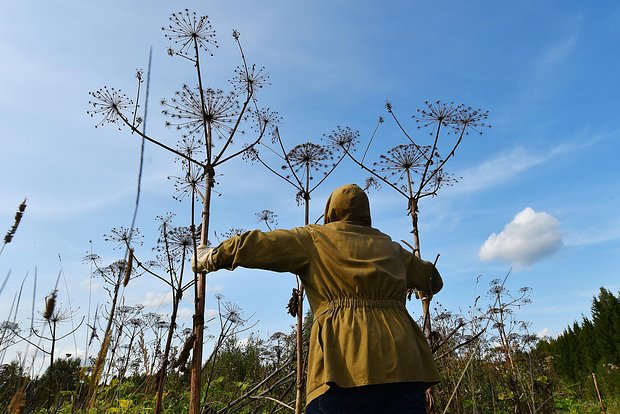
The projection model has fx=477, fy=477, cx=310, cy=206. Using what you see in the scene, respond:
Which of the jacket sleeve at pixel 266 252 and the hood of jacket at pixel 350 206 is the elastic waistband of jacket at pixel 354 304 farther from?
the hood of jacket at pixel 350 206

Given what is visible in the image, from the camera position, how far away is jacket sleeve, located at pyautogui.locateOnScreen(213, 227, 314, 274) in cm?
280

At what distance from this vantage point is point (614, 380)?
1558 cm

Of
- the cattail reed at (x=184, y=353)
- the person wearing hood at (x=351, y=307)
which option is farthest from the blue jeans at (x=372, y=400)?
the cattail reed at (x=184, y=353)

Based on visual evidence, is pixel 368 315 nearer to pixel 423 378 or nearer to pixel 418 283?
pixel 423 378

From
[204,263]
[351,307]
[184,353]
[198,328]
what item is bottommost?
[184,353]

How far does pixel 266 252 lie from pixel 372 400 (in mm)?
1014

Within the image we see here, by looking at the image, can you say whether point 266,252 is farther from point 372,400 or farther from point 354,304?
point 372,400

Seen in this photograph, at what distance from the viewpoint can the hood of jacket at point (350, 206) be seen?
321cm

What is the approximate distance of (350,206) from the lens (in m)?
3.20

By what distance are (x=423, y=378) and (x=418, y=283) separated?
0.91 m

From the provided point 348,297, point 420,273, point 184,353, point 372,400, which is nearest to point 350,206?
point 348,297

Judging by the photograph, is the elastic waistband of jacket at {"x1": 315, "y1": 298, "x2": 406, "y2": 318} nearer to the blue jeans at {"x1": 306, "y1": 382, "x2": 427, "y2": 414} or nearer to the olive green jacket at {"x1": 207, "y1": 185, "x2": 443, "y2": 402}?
the olive green jacket at {"x1": 207, "y1": 185, "x2": 443, "y2": 402}

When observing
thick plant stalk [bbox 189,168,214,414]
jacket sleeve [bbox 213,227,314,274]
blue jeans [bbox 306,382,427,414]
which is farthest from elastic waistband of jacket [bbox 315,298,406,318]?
thick plant stalk [bbox 189,168,214,414]

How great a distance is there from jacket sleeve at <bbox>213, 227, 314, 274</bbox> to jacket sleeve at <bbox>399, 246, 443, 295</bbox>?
2.72 feet
